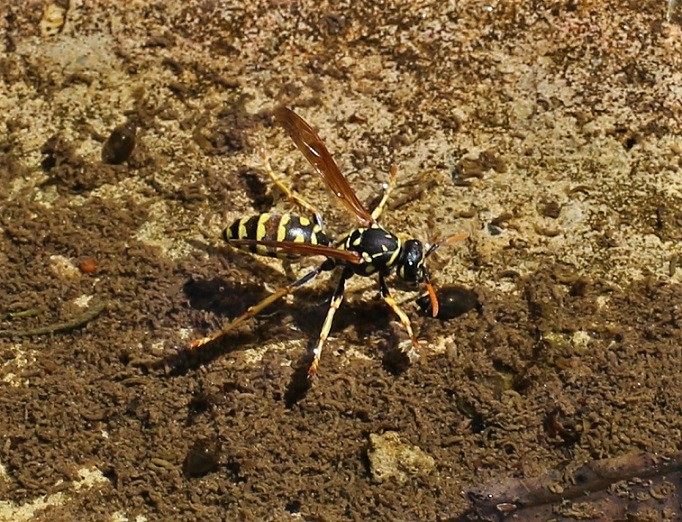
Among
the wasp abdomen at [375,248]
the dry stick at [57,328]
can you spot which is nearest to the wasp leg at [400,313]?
the wasp abdomen at [375,248]

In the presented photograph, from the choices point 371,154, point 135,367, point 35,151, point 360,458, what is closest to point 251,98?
point 371,154

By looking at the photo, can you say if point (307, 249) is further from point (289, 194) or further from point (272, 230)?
point (289, 194)

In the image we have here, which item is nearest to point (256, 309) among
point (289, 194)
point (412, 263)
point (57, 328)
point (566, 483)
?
point (289, 194)

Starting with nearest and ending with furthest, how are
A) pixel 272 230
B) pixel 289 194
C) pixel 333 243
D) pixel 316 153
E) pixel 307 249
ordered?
pixel 307 249 < pixel 272 230 < pixel 316 153 < pixel 333 243 < pixel 289 194

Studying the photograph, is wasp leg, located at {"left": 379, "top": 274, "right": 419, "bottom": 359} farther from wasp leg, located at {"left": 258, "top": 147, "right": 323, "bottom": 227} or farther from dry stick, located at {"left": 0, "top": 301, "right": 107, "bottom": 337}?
dry stick, located at {"left": 0, "top": 301, "right": 107, "bottom": 337}

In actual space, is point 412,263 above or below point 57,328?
above

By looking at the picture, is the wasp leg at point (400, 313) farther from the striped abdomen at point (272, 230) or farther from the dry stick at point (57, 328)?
the dry stick at point (57, 328)
